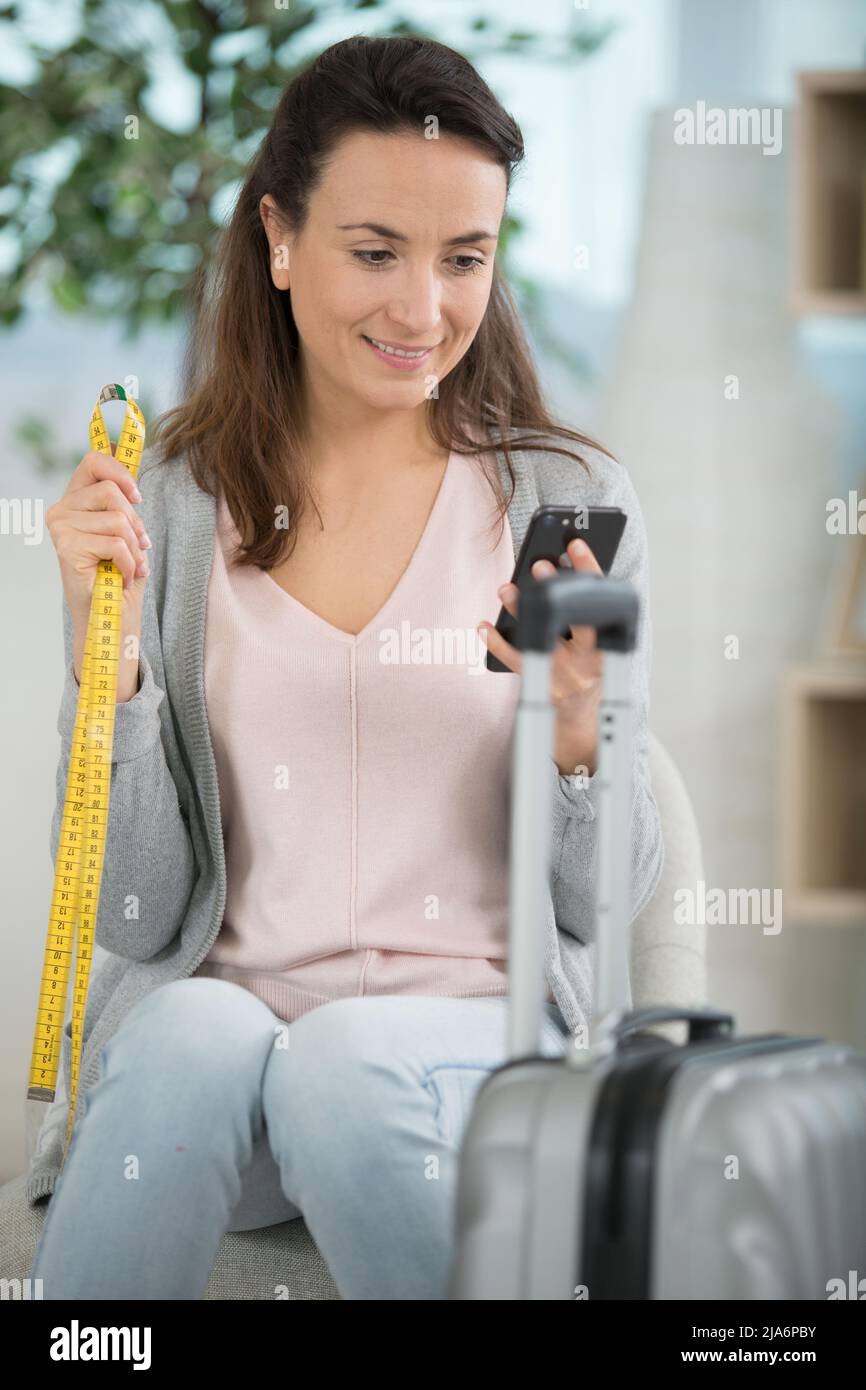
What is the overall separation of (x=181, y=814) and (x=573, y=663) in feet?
1.38

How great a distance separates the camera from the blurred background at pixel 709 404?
7.22ft

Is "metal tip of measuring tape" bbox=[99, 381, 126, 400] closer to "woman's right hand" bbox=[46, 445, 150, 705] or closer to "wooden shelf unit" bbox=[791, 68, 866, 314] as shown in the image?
"woman's right hand" bbox=[46, 445, 150, 705]

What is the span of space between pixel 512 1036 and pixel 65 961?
47 cm

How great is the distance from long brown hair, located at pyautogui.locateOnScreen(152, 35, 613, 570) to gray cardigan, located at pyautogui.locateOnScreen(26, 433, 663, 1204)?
5 cm

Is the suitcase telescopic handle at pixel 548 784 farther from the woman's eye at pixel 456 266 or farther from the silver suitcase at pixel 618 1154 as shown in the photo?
the woman's eye at pixel 456 266

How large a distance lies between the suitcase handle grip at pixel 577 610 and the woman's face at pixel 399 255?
0.48 m

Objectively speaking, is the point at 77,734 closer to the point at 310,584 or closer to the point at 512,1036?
the point at 310,584

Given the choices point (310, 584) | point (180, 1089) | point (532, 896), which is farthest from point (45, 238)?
point (532, 896)

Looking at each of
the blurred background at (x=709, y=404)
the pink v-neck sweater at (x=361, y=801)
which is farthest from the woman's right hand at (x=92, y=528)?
the blurred background at (x=709, y=404)

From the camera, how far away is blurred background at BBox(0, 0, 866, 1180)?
2.20 metres

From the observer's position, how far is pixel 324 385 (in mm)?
1378

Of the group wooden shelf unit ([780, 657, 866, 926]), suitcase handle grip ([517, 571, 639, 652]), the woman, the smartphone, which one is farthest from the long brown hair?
wooden shelf unit ([780, 657, 866, 926])
